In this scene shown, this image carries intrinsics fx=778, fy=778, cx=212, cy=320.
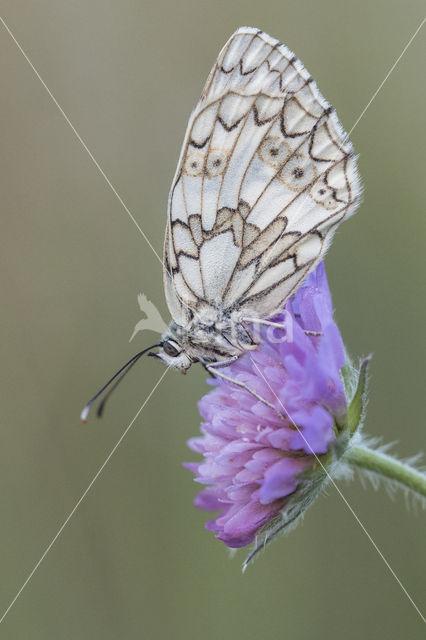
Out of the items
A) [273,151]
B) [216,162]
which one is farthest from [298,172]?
[216,162]

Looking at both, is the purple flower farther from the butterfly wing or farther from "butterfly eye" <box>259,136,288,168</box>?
"butterfly eye" <box>259,136,288,168</box>

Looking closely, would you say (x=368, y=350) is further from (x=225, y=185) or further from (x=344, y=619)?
(x=225, y=185)

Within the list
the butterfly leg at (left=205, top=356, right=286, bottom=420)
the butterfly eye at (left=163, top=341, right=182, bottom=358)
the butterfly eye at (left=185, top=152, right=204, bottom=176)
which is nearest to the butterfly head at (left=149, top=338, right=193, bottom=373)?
the butterfly eye at (left=163, top=341, right=182, bottom=358)

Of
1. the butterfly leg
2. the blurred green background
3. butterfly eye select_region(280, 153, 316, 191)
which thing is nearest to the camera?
the butterfly leg

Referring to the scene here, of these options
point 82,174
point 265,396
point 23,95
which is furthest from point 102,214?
point 265,396

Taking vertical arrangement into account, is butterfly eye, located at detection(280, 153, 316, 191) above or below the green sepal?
above
